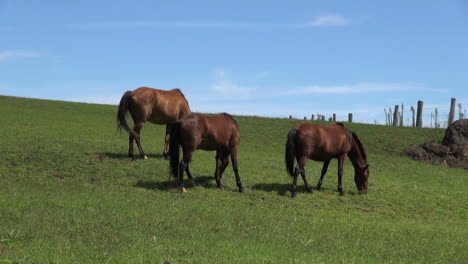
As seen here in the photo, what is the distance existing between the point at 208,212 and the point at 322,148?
4.99m

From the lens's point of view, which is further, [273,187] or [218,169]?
[273,187]

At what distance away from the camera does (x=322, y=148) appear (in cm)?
1524

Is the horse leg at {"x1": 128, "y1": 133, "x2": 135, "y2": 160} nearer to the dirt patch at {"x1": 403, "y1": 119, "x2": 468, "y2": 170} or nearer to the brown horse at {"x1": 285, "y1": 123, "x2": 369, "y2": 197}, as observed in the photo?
the brown horse at {"x1": 285, "y1": 123, "x2": 369, "y2": 197}

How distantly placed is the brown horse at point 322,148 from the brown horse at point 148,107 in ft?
15.5

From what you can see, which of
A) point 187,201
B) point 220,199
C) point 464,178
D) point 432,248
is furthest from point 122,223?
point 464,178

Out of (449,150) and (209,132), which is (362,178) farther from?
(449,150)

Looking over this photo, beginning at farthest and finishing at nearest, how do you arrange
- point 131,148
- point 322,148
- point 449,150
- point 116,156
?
point 449,150 → point 116,156 → point 131,148 → point 322,148

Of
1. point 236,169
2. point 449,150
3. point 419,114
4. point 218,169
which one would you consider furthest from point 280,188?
point 419,114

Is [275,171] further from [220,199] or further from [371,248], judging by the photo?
[371,248]

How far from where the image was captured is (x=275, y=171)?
59.7 feet

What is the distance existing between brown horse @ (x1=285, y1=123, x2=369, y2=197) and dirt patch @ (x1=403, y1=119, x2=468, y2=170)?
37.6 feet

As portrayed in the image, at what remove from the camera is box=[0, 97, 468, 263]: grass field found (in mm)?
7934

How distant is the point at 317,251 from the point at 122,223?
3.54 meters

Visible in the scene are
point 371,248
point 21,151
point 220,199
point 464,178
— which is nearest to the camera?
point 371,248
